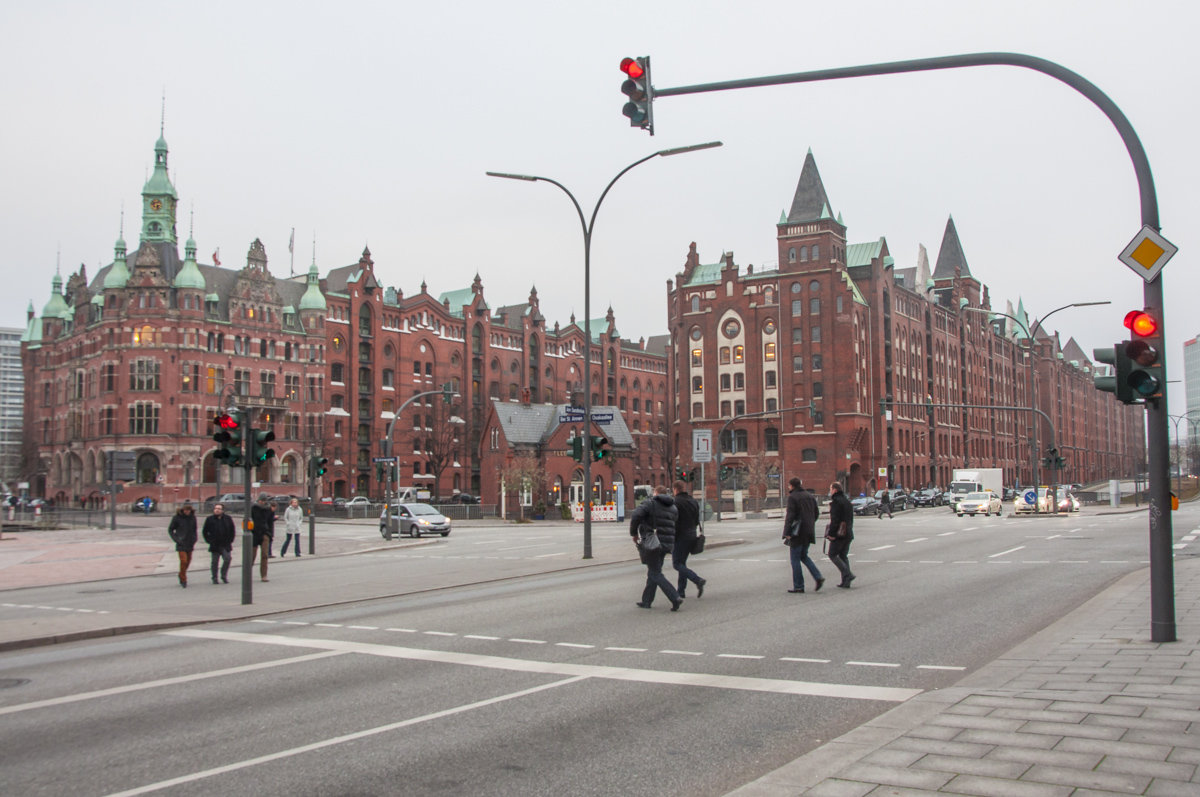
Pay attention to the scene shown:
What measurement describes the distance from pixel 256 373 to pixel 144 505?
1672 cm

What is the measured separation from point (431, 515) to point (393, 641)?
30459 mm

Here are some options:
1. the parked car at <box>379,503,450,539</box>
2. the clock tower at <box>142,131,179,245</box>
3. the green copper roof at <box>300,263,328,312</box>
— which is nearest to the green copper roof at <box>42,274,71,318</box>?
the clock tower at <box>142,131,179,245</box>

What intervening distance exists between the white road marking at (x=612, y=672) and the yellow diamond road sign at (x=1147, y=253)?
4.68m

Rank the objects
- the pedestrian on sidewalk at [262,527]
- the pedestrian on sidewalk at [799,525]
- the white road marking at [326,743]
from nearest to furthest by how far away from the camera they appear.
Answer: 1. the white road marking at [326,743]
2. the pedestrian on sidewalk at [799,525]
3. the pedestrian on sidewalk at [262,527]

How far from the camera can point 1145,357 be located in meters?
9.13

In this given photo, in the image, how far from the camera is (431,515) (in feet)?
136

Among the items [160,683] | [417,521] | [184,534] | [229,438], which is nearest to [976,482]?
[417,521]

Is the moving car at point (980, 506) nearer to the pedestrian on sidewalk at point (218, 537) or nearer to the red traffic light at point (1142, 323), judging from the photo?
the pedestrian on sidewalk at point (218, 537)

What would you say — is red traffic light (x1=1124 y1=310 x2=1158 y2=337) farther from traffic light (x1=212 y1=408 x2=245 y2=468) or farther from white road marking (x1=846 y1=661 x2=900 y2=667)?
traffic light (x1=212 y1=408 x2=245 y2=468)

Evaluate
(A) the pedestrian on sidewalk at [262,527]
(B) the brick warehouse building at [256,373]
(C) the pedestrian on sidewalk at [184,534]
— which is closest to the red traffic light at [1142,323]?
(C) the pedestrian on sidewalk at [184,534]

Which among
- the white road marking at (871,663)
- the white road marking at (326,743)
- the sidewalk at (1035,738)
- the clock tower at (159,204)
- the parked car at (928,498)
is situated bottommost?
the parked car at (928,498)

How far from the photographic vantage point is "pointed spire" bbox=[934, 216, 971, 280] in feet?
409

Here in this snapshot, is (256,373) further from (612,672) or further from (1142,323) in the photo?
(1142,323)

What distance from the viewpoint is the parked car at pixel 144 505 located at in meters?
71.8
